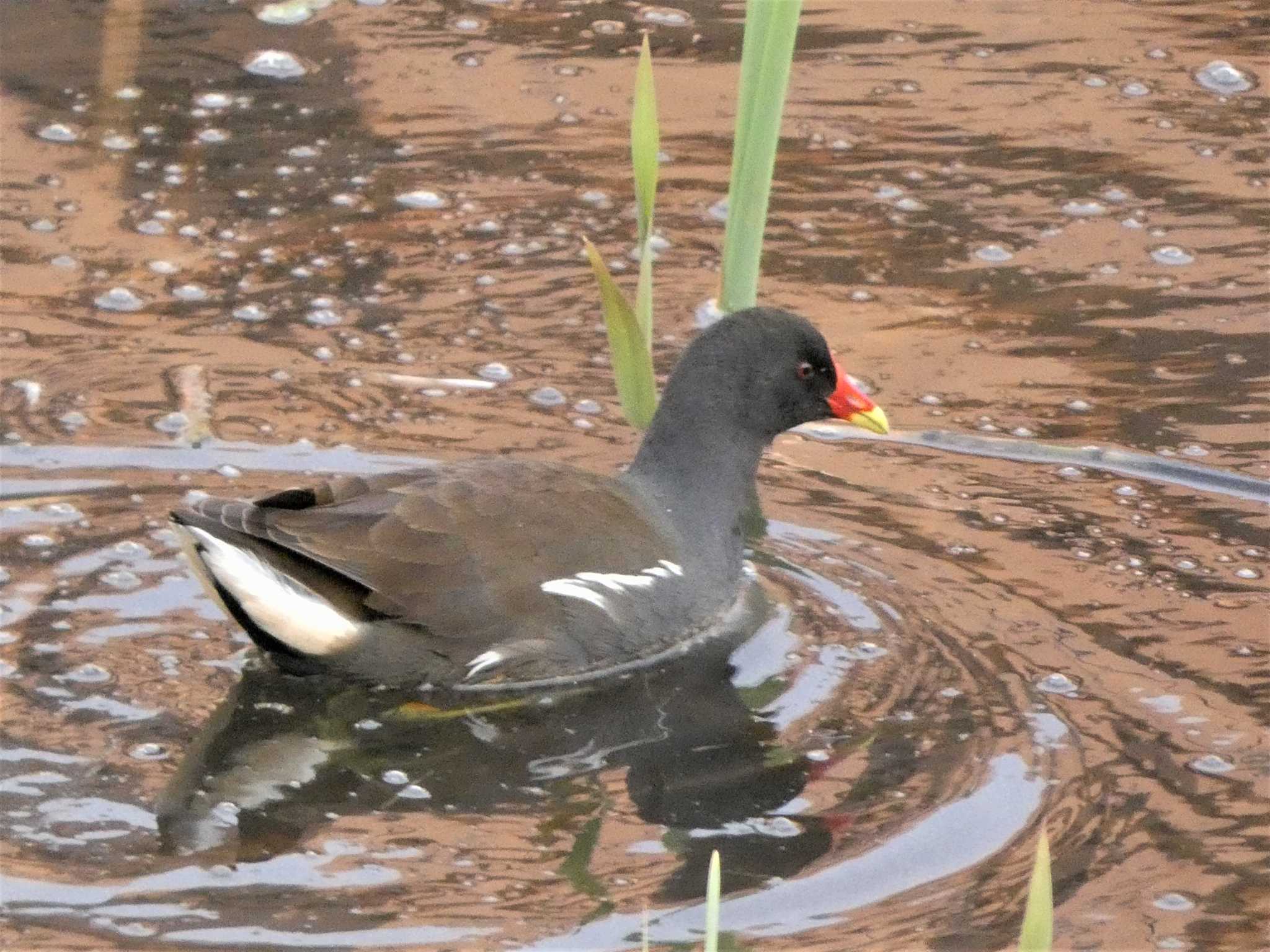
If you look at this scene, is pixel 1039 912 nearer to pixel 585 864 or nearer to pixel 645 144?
pixel 585 864

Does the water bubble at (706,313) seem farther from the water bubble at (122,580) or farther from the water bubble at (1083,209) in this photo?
the water bubble at (122,580)

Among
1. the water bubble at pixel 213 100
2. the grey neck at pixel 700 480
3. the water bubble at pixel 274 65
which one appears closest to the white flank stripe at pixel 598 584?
the grey neck at pixel 700 480

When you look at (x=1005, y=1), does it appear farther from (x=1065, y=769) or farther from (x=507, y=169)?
(x=1065, y=769)

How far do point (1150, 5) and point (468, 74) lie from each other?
2.28 metres

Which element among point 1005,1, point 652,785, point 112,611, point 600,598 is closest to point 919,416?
point 600,598

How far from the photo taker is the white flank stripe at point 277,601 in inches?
147

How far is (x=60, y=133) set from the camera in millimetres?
6020

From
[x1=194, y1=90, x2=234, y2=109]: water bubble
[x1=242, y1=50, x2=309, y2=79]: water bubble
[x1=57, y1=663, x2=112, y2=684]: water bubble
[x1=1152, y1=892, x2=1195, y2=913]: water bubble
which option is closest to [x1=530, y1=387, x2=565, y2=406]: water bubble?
[x1=57, y1=663, x2=112, y2=684]: water bubble

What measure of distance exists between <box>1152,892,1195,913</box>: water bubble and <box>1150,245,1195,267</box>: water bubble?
8.60 ft

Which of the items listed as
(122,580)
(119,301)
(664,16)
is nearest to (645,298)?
(122,580)

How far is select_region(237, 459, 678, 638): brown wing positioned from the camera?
12.6ft

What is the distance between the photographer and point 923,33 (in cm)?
677

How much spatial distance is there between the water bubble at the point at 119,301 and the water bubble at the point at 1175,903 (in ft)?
10.0

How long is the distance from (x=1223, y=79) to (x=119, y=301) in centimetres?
340
